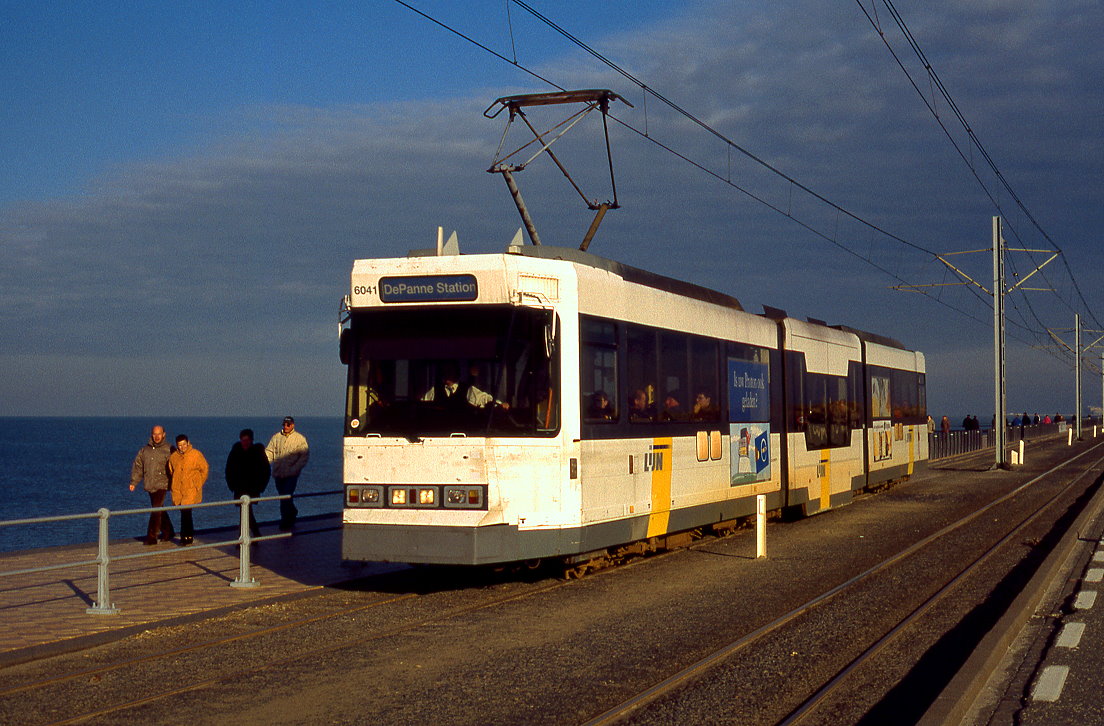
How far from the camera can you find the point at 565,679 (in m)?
8.33

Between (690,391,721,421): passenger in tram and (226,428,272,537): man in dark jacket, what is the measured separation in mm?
6415

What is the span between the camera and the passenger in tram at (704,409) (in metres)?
15.9

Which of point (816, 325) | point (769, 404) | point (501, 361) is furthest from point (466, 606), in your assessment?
point (816, 325)

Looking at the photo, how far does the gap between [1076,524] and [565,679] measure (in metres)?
11.8

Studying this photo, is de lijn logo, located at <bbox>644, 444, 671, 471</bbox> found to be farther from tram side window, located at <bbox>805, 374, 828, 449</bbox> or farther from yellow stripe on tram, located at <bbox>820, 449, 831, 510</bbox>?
yellow stripe on tram, located at <bbox>820, 449, 831, 510</bbox>

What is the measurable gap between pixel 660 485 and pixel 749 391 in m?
4.01

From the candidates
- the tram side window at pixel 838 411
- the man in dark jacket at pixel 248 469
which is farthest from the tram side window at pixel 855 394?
the man in dark jacket at pixel 248 469

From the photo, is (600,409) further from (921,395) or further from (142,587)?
(921,395)

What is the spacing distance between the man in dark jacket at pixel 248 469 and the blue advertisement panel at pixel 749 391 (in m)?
6.81

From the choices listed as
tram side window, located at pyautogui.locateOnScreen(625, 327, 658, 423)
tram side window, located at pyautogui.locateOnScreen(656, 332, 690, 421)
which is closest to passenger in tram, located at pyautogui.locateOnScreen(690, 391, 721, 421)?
tram side window, located at pyautogui.locateOnScreen(656, 332, 690, 421)

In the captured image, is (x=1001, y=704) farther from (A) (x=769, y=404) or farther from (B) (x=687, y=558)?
(A) (x=769, y=404)

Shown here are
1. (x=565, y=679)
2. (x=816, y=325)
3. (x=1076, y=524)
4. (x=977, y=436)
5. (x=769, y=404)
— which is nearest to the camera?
(x=565, y=679)

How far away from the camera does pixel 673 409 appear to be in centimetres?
1513

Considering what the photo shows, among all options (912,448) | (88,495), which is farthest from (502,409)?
(88,495)
